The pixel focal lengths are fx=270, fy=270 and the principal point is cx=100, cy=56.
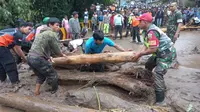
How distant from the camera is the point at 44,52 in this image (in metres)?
5.69

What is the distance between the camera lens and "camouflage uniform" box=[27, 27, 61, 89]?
18.2 feet

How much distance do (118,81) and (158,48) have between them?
1.11 metres

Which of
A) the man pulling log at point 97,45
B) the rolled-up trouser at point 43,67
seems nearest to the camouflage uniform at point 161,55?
the man pulling log at point 97,45

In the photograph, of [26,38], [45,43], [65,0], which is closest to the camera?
[45,43]

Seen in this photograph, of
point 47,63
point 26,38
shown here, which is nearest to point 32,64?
point 47,63

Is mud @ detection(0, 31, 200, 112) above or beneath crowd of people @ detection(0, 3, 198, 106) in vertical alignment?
beneath

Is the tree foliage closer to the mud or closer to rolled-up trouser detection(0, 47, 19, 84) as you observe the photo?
the mud

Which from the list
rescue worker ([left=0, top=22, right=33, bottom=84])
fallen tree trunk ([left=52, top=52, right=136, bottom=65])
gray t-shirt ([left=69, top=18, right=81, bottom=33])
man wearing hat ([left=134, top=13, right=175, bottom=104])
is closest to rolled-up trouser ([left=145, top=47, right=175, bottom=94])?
man wearing hat ([left=134, top=13, right=175, bottom=104])

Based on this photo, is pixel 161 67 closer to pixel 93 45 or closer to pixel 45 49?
pixel 93 45

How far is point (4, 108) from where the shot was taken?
593 cm

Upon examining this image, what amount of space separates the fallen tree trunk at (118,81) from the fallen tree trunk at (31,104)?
37.2 inches

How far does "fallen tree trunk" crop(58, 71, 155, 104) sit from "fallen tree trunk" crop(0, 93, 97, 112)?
0.95 meters

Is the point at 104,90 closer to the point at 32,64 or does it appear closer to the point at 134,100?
the point at 134,100

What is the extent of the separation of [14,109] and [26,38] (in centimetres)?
328
